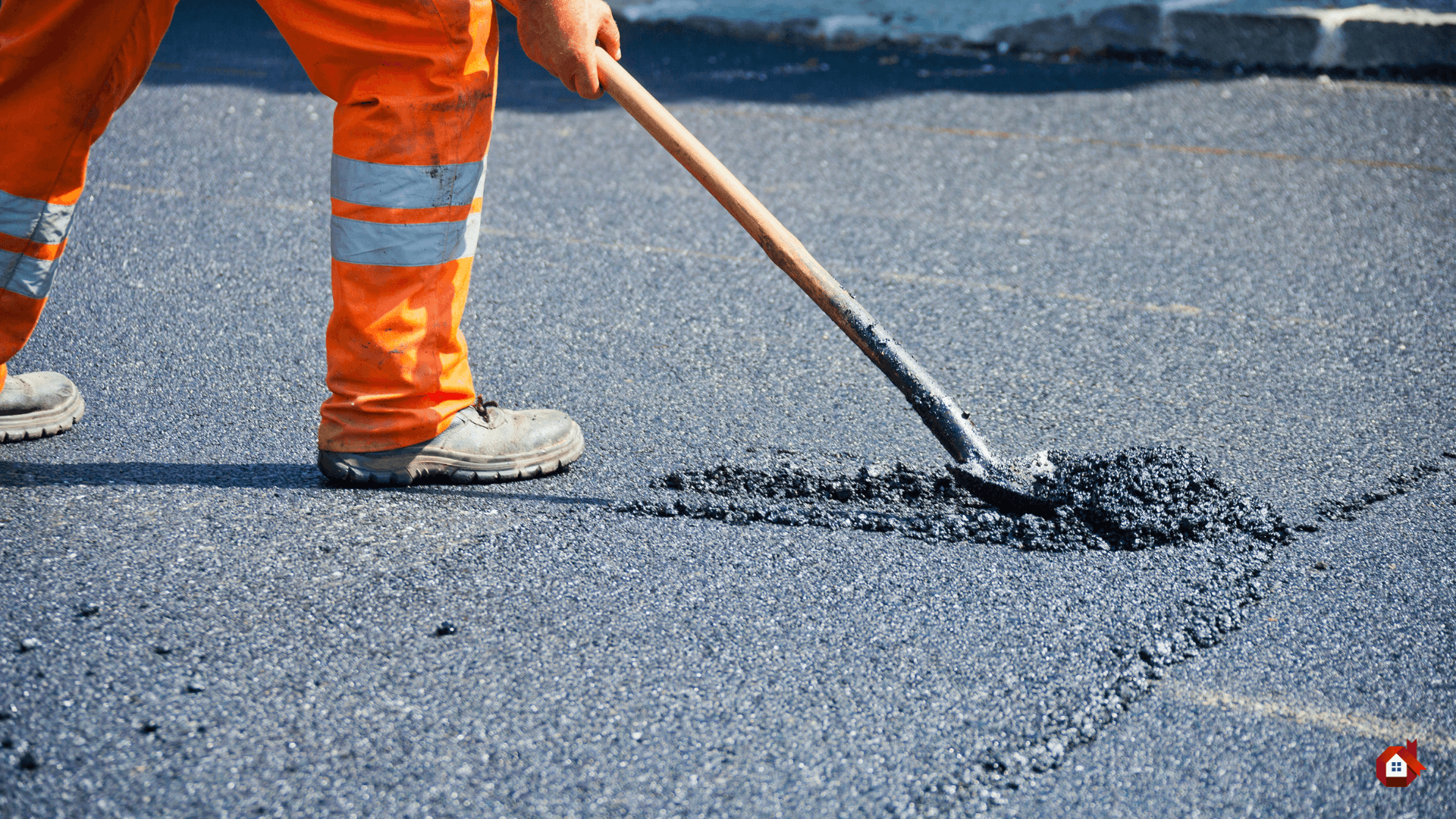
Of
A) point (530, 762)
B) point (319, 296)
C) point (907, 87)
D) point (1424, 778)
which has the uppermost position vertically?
point (907, 87)

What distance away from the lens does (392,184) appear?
2314 millimetres

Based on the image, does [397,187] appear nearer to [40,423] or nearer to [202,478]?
[202,478]

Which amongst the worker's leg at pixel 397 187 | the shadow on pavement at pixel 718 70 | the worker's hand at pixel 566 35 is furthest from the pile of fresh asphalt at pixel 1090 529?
the shadow on pavement at pixel 718 70

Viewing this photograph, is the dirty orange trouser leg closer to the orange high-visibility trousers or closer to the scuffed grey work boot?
the orange high-visibility trousers

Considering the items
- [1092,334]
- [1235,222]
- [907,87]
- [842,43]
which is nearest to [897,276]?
[1092,334]

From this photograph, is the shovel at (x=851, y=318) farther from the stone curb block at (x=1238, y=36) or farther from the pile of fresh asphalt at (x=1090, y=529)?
the stone curb block at (x=1238, y=36)

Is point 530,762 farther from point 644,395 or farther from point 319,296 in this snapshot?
point 319,296

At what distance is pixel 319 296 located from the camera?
3664 millimetres

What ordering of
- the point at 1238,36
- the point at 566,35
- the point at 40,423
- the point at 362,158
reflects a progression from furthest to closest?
the point at 1238,36 < the point at 40,423 < the point at 566,35 < the point at 362,158

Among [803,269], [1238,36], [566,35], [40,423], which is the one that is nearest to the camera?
[566,35]

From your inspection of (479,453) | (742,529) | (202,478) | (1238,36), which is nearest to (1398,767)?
(742,529)

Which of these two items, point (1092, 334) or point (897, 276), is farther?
point (897, 276)

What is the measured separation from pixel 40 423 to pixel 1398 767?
2851 mm

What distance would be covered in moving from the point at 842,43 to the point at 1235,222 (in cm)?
372
